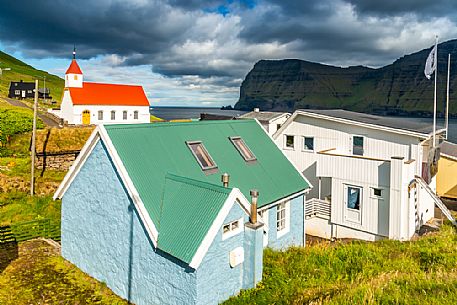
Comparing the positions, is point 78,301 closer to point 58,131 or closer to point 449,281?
point 449,281

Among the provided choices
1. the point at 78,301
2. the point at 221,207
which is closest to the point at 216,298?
the point at 221,207

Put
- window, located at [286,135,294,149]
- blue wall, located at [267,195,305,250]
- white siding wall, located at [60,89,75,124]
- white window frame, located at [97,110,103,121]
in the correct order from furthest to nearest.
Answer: white window frame, located at [97,110,103,121], white siding wall, located at [60,89,75,124], window, located at [286,135,294,149], blue wall, located at [267,195,305,250]

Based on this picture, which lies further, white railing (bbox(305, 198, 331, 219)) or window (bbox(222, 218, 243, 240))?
white railing (bbox(305, 198, 331, 219))

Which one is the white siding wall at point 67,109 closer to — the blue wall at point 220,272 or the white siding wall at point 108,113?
the white siding wall at point 108,113

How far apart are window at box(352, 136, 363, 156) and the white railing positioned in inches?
193

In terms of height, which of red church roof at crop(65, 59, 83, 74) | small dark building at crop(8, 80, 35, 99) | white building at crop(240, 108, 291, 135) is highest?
small dark building at crop(8, 80, 35, 99)

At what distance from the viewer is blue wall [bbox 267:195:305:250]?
17.4 meters

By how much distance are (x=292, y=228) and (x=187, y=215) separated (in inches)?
364

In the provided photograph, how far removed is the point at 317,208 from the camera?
25.4 m

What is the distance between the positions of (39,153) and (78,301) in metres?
22.6

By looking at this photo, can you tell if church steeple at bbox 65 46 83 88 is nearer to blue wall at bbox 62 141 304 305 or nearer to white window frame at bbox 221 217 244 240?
blue wall at bbox 62 141 304 305

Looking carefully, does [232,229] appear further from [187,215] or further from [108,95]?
[108,95]

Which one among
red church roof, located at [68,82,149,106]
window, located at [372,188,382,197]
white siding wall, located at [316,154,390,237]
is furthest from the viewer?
red church roof, located at [68,82,149,106]

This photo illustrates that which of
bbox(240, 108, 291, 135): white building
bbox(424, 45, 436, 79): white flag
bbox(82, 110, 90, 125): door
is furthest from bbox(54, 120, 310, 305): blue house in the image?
bbox(82, 110, 90, 125): door
